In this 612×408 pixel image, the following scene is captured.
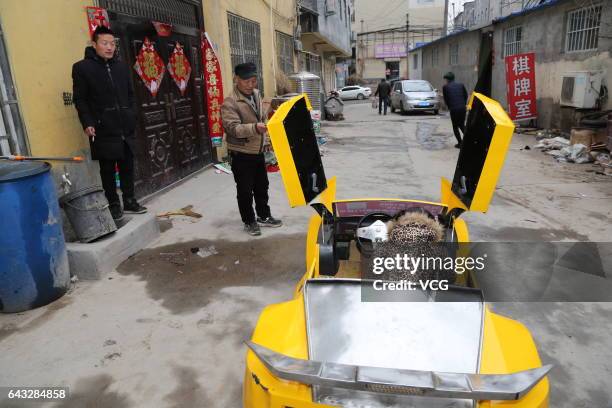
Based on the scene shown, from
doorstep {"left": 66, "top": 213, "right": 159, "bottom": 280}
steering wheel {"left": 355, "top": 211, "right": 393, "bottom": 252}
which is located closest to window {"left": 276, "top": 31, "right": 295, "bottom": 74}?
doorstep {"left": 66, "top": 213, "right": 159, "bottom": 280}

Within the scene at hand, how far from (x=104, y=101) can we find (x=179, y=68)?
9.50 feet

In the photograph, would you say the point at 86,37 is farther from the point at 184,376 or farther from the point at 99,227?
the point at 184,376

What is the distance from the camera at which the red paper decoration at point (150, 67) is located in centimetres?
596

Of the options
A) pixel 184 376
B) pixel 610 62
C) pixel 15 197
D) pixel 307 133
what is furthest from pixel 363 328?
pixel 610 62

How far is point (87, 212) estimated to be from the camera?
12.7ft

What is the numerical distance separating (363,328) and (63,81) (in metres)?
4.13

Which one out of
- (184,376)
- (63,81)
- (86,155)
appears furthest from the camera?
(86,155)

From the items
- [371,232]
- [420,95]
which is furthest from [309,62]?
[371,232]

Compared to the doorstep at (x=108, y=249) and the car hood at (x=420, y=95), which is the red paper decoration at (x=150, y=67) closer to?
the doorstep at (x=108, y=249)

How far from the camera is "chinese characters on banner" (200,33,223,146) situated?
7883 mm

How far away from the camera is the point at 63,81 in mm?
4445

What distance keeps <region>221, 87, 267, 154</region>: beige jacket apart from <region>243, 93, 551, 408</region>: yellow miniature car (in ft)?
6.15

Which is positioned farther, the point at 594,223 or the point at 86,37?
the point at 594,223

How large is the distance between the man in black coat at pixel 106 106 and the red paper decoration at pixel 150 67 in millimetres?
1473
